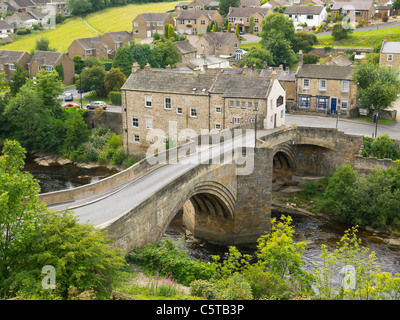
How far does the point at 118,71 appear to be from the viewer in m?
75.8

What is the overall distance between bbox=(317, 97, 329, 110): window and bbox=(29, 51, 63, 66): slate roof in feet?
146

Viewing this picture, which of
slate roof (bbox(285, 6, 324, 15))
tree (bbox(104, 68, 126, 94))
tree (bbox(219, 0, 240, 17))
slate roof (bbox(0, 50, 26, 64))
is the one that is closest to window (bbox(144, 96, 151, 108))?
tree (bbox(104, 68, 126, 94))

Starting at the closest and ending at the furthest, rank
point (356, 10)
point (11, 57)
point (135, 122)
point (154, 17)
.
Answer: point (135, 122) → point (11, 57) → point (356, 10) → point (154, 17)

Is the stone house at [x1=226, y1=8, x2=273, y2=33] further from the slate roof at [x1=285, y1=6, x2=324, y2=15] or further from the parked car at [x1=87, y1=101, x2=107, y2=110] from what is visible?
the parked car at [x1=87, y1=101, x2=107, y2=110]

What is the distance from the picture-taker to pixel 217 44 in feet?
318

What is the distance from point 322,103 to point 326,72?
3.42m

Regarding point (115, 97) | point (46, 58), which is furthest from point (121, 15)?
point (115, 97)

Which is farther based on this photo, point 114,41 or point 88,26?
point 88,26

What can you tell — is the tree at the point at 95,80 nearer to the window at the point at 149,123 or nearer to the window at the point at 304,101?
the window at the point at 149,123

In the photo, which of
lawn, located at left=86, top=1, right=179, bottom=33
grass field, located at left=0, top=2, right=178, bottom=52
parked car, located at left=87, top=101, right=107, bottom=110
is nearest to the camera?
parked car, located at left=87, top=101, right=107, bottom=110

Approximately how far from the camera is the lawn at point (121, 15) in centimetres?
12394

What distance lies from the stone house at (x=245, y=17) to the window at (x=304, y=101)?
52231 mm

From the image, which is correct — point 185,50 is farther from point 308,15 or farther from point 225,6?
point 225,6

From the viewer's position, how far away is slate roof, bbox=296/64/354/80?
5925cm
